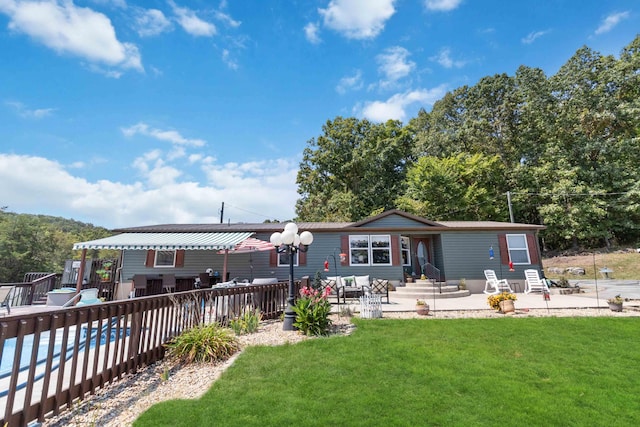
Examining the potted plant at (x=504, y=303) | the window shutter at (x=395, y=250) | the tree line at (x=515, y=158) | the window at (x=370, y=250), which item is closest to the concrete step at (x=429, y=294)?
the window shutter at (x=395, y=250)

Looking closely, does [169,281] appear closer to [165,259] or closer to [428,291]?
[165,259]

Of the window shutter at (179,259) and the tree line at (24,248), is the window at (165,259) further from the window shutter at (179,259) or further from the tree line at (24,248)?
the tree line at (24,248)

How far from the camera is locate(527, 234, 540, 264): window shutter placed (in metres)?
14.4

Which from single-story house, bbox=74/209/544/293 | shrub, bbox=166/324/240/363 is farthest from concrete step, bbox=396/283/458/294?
shrub, bbox=166/324/240/363

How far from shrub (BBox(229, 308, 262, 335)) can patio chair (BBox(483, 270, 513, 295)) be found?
36.6ft

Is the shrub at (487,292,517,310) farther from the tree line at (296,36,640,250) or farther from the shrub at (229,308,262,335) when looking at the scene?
the tree line at (296,36,640,250)

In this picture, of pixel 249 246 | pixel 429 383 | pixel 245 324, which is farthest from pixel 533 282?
pixel 245 324

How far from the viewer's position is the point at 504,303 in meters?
8.63

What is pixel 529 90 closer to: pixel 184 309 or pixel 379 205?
pixel 379 205

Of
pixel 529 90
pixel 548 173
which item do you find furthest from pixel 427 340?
pixel 529 90

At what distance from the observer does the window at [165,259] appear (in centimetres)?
1431

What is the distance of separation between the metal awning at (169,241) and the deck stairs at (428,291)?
7.68m

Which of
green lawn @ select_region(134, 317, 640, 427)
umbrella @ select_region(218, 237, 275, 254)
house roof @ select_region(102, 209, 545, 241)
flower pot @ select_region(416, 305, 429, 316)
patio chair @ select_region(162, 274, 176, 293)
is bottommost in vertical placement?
green lawn @ select_region(134, 317, 640, 427)

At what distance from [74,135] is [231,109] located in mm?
6243
